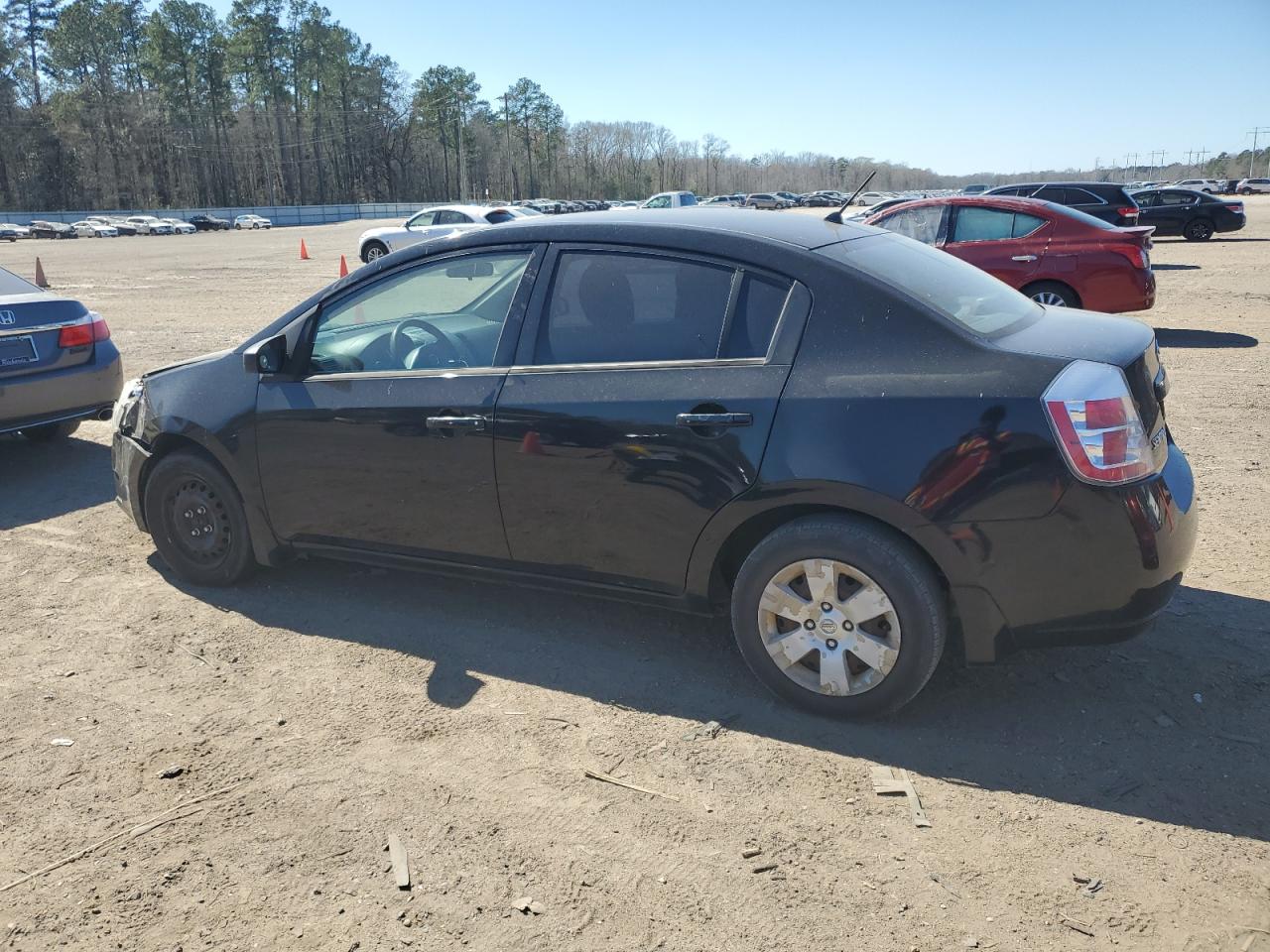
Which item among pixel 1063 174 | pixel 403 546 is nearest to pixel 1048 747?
pixel 403 546

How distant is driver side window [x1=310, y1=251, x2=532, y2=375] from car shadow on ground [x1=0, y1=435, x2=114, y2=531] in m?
2.94

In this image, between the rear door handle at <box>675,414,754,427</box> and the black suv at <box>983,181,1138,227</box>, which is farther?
the black suv at <box>983,181,1138,227</box>

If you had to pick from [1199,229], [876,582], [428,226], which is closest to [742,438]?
[876,582]

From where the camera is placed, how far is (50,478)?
22.4 ft

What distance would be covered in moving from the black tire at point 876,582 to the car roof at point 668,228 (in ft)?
3.59

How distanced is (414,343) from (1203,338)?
411 inches

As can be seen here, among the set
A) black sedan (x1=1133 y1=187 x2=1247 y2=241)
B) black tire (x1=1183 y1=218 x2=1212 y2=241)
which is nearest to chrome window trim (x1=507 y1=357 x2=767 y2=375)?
black sedan (x1=1133 y1=187 x2=1247 y2=241)

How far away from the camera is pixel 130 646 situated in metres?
4.22

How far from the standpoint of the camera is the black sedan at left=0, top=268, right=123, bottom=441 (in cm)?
645

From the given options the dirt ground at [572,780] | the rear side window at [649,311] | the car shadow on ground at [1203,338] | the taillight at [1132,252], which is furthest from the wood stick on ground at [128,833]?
the car shadow on ground at [1203,338]

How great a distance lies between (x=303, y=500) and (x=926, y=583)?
9.02ft

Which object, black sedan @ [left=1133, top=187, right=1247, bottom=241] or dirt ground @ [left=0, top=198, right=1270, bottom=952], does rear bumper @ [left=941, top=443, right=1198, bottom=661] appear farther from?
black sedan @ [left=1133, top=187, right=1247, bottom=241]

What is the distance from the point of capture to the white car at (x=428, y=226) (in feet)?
85.0

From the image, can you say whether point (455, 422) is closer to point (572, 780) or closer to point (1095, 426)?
→ point (572, 780)
